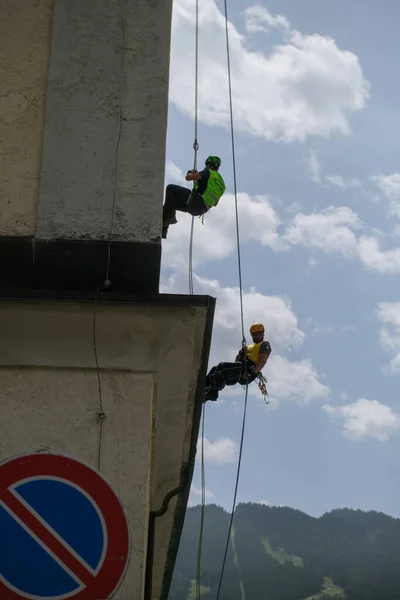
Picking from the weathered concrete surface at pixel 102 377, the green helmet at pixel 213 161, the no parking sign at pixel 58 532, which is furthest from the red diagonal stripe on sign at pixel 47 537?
the green helmet at pixel 213 161

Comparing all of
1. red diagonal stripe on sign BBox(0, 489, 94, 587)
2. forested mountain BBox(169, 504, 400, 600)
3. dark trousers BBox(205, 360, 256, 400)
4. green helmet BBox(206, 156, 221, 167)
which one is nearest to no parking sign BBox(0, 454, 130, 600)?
red diagonal stripe on sign BBox(0, 489, 94, 587)

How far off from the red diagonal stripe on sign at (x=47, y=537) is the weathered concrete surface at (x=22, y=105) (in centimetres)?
197

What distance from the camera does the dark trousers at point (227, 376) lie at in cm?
1144

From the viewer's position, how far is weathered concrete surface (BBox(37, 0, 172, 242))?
20.6 ft

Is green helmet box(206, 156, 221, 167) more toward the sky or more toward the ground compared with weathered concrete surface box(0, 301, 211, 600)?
more toward the sky

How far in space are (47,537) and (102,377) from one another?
109 centimetres

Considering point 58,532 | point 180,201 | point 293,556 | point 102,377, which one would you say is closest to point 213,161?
point 180,201

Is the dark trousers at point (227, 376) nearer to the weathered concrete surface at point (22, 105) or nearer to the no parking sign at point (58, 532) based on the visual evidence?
the weathered concrete surface at point (22, 105)

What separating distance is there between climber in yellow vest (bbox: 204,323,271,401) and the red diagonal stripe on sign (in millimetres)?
6035

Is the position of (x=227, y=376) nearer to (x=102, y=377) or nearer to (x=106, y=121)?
(x=106, y=121)

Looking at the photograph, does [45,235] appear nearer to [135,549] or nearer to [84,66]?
[84,66]

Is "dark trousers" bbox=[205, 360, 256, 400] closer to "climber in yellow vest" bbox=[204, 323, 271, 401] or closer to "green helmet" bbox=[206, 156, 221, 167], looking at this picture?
"climber in yellow vest" bbox=[204, 323, 271, 401]

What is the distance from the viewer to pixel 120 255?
6.23 meters

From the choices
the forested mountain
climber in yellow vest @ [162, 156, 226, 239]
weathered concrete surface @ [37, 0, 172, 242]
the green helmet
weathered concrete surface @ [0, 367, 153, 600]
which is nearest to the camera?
weathered concrete surface @ [0, 367, 153, 600]
